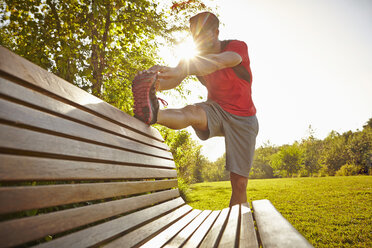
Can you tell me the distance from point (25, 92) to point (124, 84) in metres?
3.97

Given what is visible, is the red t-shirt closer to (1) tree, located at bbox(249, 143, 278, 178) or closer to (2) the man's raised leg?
(2) the man's raised leg

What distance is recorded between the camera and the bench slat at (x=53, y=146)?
0.65 metres

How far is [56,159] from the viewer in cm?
82

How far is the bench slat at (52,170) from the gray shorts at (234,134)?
137cm

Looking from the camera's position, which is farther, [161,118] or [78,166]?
[161,118]

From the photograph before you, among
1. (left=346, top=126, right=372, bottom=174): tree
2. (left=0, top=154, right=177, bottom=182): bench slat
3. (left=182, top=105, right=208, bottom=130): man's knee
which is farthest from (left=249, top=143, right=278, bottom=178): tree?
(left=0, top=154, right=177, bottom=182): bench slat

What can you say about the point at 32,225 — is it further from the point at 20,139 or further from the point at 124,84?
the point at 124,84

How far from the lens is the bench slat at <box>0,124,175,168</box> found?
2.13ft

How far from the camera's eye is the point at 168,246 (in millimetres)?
1101

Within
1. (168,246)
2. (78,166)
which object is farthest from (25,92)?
(168,246)

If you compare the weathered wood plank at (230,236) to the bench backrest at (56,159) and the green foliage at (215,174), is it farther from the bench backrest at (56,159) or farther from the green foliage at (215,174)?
the green foliage at (215,174)

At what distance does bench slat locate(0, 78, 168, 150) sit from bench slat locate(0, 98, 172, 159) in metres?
0.02

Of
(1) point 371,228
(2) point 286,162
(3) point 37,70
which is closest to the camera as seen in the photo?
(3) point 37,70

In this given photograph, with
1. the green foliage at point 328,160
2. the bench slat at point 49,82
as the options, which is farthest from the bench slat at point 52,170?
the green foliage at point 328,160
